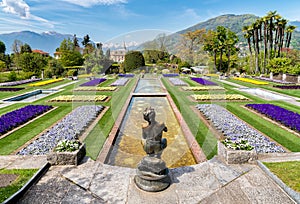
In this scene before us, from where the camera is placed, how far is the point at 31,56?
125ft

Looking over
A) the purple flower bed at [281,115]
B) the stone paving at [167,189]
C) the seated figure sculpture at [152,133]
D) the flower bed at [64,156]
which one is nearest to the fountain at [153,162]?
the seated figure sculpture at [152,133]

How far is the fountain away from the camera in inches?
182

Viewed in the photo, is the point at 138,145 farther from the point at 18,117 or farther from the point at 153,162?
the point at 18,117

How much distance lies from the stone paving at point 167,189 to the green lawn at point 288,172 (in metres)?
0.29

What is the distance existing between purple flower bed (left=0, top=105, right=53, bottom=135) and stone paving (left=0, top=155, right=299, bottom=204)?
4.13 m

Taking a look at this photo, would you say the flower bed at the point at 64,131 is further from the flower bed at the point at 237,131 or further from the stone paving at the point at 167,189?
the flower bed at the point at 237,131

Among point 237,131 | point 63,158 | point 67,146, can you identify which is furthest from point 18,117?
point 237,131

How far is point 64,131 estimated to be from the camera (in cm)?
913

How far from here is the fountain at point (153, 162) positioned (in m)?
4.61

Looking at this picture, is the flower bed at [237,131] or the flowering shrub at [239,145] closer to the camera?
the flowering shrub at [239,145]

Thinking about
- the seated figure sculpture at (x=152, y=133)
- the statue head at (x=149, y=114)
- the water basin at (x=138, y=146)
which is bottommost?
the water basin at (x=138, y=146)

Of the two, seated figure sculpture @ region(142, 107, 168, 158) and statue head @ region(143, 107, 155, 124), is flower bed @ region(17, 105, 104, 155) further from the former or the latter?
statue head @ region(143, 107, 155, 124)

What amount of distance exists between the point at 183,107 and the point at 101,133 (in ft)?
21.4

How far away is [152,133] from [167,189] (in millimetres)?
1483
